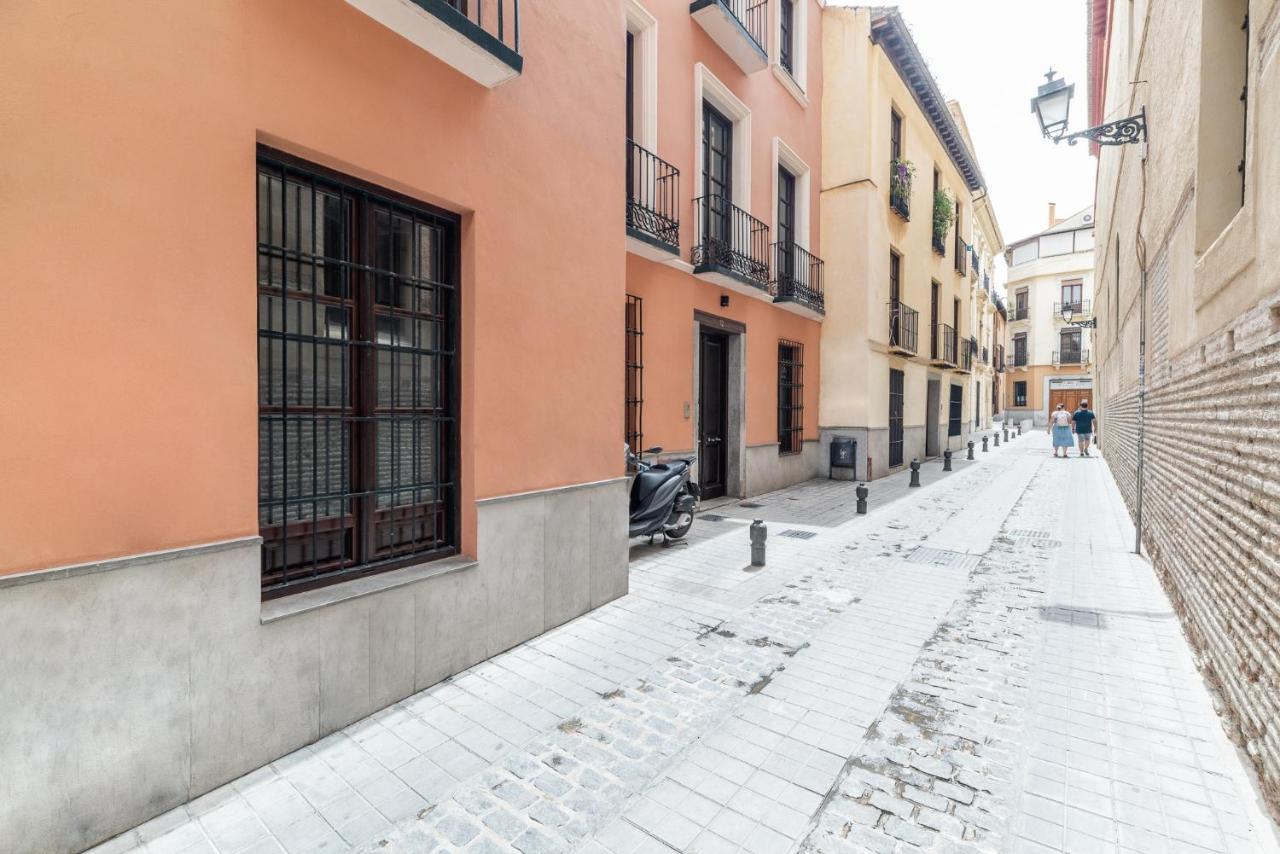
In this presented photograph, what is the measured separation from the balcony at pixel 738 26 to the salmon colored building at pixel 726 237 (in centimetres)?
2

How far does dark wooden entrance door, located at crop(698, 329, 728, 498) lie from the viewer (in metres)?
9.48

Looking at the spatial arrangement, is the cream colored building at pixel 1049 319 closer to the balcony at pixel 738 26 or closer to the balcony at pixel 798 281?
the balcony at pixel 798 281

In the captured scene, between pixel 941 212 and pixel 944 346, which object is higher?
pixel 941 212

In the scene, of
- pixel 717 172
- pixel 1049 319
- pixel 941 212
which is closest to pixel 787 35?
pixel 717 172

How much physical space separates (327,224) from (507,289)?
110 cm

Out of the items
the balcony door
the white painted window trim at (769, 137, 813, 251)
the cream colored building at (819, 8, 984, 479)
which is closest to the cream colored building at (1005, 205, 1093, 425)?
the cream colored building at (819, 8, 984, 479)

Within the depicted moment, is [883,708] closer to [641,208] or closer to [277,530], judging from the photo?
[277,530]

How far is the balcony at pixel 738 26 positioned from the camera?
8.30 m

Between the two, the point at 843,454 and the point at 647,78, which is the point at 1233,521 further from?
the point at 843,454

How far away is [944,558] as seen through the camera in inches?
246

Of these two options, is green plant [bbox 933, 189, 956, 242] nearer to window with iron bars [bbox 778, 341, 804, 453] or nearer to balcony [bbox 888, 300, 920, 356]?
balcony [bbox 888, 300, 920, 356]

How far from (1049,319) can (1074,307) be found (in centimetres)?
158

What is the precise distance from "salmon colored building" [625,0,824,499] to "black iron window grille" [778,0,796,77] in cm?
3

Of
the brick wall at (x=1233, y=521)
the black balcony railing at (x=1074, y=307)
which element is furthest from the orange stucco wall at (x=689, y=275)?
the black balcony railing at (x=1074, y=307)
